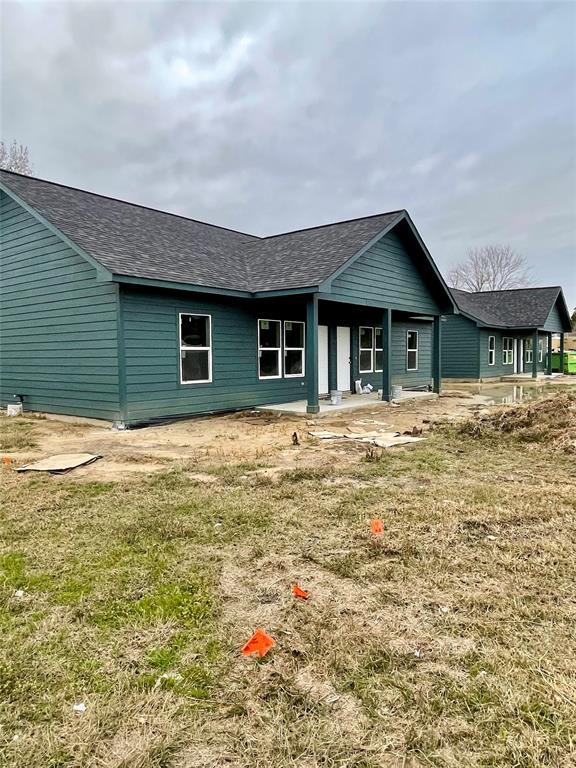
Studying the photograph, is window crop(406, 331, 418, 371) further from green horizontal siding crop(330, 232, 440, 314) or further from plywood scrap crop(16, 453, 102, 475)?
plywood scrap crop(16, 453, 102, 475)

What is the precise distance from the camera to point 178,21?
40.2ft

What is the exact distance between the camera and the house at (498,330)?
22031 millimetres

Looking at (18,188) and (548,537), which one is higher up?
(18,188)

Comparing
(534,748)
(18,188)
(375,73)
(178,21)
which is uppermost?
(375,73)

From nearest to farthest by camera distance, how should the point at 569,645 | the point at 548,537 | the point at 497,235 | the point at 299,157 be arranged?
the point at 569,645, the point at 548,537, the point at 299,157, the point at 497,235

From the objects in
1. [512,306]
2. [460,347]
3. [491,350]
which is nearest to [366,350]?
[460,347]

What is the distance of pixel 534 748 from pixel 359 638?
0.81 m

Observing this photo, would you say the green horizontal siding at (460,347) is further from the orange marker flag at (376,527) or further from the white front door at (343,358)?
the orange marker flag at (376,527)

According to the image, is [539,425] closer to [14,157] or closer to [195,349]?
[195,349]

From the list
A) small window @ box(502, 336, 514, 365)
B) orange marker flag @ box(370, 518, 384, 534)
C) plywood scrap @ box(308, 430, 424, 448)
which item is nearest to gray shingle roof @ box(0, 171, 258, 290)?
plywood scrap @ box(308, 430, 424, 448)

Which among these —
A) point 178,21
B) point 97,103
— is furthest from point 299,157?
point 178,21

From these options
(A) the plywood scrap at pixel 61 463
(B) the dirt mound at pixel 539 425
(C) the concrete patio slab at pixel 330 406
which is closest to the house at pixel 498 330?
(C) the concrete patio slab at pixel 330 406

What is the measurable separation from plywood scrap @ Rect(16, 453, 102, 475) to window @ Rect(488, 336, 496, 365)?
21120 mm

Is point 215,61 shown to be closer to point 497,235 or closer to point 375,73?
point 375,73
